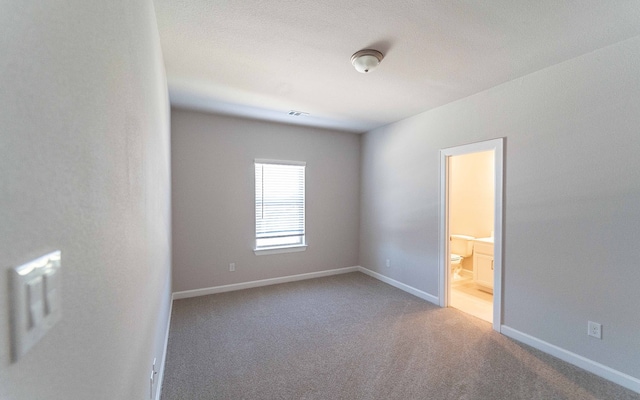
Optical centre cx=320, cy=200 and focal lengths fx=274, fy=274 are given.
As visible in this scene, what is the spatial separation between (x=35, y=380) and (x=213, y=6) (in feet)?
6.74

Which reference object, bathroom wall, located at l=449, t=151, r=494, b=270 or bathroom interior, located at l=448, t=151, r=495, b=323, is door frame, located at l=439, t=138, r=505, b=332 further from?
bathroom wall, located at l=449, t=151, r=494, b=270

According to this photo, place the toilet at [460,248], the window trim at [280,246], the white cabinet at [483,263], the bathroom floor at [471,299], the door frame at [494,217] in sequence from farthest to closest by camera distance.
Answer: the toilet at [460,248] < the window trim at [280,246] < the white cabinet at [483,263] < the bathroom floor at [471,299] < the door frame at [494,217]

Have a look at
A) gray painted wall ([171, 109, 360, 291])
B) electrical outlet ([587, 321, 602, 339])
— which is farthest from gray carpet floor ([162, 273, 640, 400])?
gray painted wall ([171, 109, 360, 291])

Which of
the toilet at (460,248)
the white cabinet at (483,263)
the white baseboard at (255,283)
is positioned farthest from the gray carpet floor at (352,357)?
the toilet at (460,248)

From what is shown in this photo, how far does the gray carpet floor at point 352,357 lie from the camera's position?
6.77 ft

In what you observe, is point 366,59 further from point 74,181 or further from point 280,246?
point 280,246

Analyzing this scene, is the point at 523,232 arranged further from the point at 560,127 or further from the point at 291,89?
the point at 291,89

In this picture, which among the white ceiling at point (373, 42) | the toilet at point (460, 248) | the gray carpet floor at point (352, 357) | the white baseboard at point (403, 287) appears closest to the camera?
the white ceiling at point (373, 42)

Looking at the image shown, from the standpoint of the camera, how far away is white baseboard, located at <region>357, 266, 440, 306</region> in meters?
3.72

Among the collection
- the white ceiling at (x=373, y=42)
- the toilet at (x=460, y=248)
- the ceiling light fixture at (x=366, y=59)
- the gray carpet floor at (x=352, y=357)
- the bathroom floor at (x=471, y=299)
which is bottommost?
the bathroom floor at (x=471, y=299)

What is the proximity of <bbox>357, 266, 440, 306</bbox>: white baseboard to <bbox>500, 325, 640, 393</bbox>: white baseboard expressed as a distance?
91 cm

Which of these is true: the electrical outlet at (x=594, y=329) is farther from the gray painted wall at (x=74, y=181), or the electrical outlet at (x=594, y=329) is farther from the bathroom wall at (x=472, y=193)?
the gray painted wall at (x=74, y=181)

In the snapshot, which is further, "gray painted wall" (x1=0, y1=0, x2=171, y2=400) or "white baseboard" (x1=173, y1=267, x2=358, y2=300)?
"white baseboard" (x1=173, y1=267, x2=358, y2=300)

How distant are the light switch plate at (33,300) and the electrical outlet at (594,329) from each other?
3.38 meters
